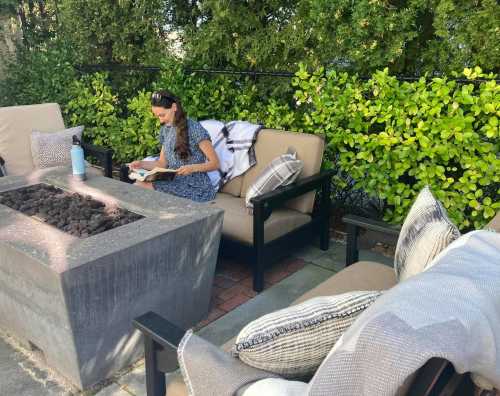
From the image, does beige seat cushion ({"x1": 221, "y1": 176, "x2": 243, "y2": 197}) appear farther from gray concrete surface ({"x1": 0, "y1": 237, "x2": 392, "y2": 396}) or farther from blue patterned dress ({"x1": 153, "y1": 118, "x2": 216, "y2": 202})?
gray concrete surface ({"x1": 0, "y1": 237, "x2": 392, "y2": 396})

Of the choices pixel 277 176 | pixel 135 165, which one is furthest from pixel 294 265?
pixel 135 165

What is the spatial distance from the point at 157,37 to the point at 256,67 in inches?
54.7

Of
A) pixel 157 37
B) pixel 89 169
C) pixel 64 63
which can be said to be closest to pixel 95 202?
pixel 89 169

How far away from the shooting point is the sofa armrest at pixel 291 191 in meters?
2.99

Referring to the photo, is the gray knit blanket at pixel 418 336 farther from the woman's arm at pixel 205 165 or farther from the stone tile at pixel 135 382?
the woman's arm at pixel 205 165

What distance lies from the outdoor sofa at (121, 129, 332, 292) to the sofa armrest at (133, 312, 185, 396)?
145 centimetres

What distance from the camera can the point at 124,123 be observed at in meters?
5.12

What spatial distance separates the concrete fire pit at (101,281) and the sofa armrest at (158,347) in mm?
571

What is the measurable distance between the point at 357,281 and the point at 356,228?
1.35 ft

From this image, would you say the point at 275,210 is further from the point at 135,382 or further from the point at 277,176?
the point at 135,382

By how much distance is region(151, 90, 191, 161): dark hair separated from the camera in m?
3.50

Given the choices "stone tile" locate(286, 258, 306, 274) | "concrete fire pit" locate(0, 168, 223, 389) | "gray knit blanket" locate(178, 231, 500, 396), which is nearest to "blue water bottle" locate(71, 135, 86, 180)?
"concrete fire pit" locate(0, 168, 223, 389)

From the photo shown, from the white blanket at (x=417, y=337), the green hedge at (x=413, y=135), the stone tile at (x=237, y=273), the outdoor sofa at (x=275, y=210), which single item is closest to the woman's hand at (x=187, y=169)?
the outdoor sofa at (x=275, y=210)

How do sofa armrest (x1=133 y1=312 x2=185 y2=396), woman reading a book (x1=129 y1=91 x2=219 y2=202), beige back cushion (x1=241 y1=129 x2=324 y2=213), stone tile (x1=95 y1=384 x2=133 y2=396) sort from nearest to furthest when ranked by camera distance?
sofa armrest (x1=133 y1=312 x2=185 y2=396)
stone tile (x1=95 y1=384 x2=133 y2=396)
beige back cushion (x1=241 y1=129 x2=324 y2=213)
woman reading a book (x1=129 y1=91 x2=219 y2=202)
